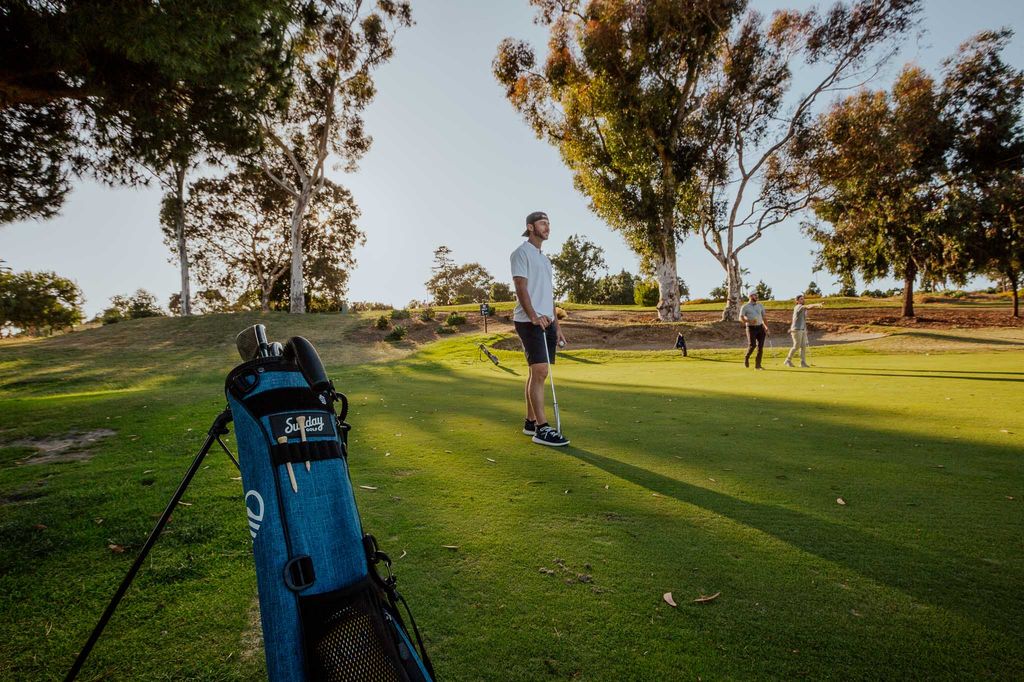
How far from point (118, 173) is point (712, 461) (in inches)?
429

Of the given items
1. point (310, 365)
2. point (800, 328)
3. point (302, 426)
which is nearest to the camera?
point (302, 426)

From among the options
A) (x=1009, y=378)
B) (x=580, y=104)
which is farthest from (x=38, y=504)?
(x=580, y=104)

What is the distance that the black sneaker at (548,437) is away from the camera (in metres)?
4.70

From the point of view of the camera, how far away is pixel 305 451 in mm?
1548

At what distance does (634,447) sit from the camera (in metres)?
4.58

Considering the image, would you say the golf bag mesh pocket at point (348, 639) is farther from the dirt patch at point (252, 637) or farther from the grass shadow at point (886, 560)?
the grass shadow at point (886, 560)

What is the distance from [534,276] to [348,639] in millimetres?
4071

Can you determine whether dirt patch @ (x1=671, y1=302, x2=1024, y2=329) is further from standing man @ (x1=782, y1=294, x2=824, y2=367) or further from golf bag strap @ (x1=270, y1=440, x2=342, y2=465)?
golf bag strap @ (x1=270, y1=440, x2=342, y2=465)

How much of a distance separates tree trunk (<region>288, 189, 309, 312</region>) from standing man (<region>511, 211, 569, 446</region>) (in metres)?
26.7

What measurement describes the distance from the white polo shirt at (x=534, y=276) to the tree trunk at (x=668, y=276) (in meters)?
19.6

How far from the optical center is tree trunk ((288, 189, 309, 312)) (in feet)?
91.0

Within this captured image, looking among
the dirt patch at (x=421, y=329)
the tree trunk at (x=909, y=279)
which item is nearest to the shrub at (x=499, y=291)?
the dirt patch at (x=421, y=329)

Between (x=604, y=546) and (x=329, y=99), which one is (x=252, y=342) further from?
(x=329, y=99)

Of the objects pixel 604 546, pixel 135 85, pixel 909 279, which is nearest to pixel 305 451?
pixel 604 546
